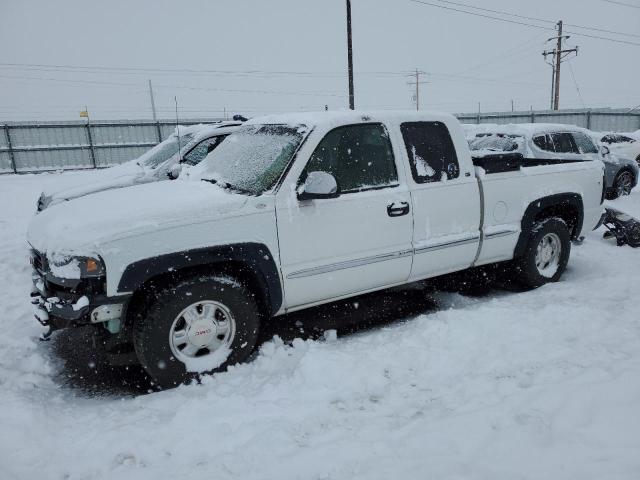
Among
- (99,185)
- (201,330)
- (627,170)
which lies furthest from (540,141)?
(201,330)

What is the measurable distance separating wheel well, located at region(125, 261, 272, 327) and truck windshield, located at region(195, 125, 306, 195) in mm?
607

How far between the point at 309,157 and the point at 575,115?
30129mm

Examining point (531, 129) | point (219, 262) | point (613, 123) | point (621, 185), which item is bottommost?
point (621, 185)

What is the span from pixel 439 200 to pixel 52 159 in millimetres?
19831

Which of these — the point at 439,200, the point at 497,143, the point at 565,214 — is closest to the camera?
the point at 439,200

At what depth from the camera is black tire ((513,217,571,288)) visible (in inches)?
206

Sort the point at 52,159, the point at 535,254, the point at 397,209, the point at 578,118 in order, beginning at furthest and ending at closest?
the point at 578,118, the point at 52,159, the point at 535,254, the point at 397,209

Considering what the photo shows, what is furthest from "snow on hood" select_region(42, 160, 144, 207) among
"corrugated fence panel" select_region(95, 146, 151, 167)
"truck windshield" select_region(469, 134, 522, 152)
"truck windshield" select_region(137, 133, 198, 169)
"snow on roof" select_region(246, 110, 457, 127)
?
"corrugated fence panel" select_region(95, 146, 151, 167)

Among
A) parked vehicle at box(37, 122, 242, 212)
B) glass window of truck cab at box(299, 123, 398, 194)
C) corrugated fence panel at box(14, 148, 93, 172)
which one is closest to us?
glass window of truck cab at box(299, 123, 398, 194)

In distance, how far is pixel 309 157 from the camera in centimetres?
383

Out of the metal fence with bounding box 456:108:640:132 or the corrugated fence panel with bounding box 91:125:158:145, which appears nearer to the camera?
the corrugated fence panel with bounding box 91:125:158:145

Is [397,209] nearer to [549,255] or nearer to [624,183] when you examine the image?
[549,255]

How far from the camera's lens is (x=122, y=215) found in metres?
3.35

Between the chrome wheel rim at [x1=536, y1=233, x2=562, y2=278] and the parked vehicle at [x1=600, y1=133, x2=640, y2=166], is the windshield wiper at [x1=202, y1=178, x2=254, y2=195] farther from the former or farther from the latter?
the parked vehicle at [x1=600, y1=133, x2=640, y2=166]
